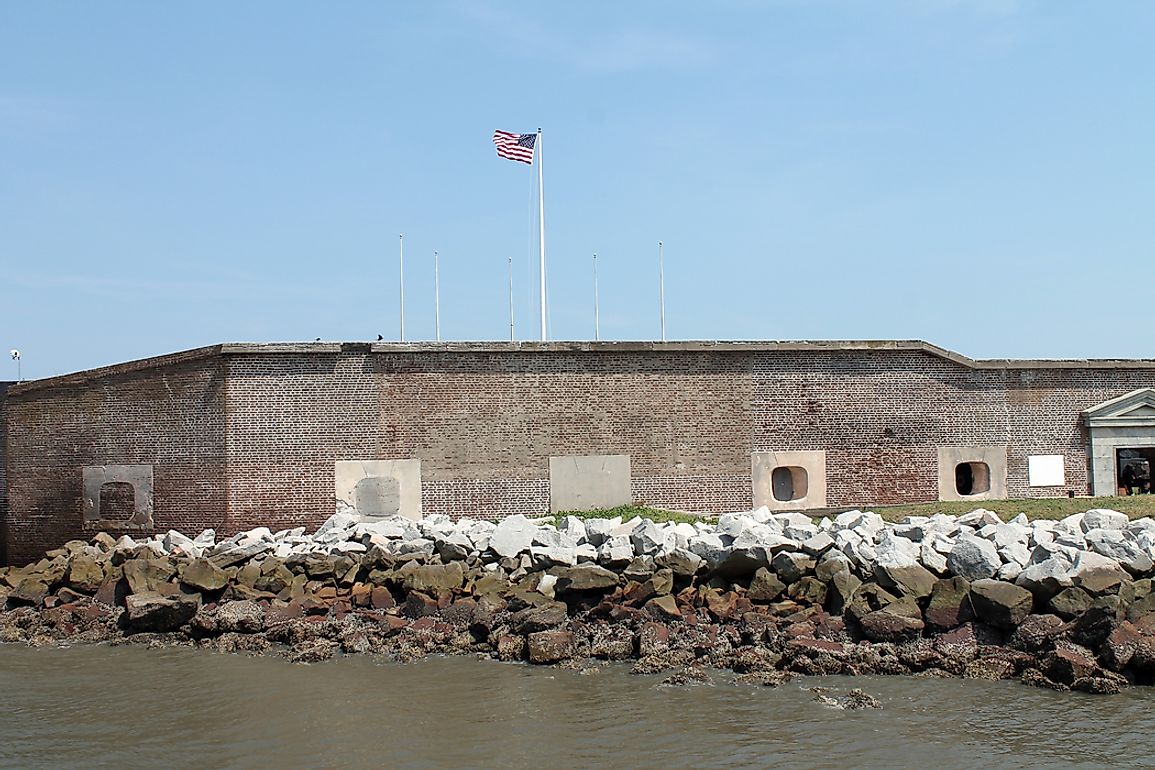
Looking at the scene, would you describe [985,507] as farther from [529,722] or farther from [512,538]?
[529,722]

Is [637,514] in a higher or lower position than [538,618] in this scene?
higher

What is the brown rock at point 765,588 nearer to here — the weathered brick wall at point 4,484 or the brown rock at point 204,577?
the brown rock at point 204,577

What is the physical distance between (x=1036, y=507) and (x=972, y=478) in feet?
12.7

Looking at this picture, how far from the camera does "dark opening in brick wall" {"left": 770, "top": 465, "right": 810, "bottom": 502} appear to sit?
22.9 metres

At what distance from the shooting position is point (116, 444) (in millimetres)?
21578

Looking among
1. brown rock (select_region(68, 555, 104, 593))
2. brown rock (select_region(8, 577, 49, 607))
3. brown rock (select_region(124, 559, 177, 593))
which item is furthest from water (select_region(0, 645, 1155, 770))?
brown rock (select_region(8, 577, 49, 607))

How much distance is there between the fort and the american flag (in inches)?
227

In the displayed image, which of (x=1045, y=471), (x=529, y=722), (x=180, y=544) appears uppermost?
(x=1045, y=471)

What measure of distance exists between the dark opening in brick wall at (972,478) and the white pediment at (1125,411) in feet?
8.26

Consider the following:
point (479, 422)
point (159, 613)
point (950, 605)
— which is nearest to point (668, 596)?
point (950, 605)

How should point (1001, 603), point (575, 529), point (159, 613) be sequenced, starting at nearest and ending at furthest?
point (1001, 603)
point (159, 613)
point (575, 529)

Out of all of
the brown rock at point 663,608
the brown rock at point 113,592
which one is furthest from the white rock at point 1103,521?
the brown rock at point 113,592

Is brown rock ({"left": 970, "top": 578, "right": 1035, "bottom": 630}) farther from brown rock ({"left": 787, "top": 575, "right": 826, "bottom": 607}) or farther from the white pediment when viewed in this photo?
the white pediment

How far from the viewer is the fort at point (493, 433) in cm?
2116
